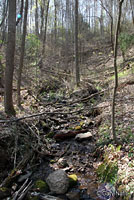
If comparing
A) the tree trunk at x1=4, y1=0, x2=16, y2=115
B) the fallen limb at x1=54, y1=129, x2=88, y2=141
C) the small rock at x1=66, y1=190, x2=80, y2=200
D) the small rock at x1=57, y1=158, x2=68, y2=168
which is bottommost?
the small rock at x1=66, y1=190, x2=80, y2=200

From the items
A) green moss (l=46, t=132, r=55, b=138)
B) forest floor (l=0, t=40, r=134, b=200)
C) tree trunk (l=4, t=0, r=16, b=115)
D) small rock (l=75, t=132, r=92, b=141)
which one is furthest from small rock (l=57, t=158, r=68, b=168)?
tree trunk (l=4, t=0, r=16, b=115)

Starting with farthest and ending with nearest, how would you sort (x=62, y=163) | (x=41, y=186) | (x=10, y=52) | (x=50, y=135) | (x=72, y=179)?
(x=10, y=52) → (x=50, y=135) → (x=62, y=163) → (x=72, y=179) → (x=41, y=186)

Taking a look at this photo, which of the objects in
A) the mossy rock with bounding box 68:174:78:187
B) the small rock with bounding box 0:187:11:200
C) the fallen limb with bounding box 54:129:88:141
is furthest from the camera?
the fallen limb with bounding box 54:129:88:141

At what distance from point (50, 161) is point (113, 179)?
202cm

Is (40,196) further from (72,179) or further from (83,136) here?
(83,136)

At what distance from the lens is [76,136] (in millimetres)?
6488

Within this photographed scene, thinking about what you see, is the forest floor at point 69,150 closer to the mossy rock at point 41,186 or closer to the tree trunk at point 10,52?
the mossy rock at point 41,186

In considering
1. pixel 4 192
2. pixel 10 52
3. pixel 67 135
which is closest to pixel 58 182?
pixel 4 192

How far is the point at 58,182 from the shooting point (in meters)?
4.10

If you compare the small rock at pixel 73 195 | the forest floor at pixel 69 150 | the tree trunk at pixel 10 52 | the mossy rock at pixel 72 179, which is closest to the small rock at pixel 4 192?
the forest floor at pixel 69 150

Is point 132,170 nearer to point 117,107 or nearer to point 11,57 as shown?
point 117,107

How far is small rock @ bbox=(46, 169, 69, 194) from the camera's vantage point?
13.1 feet

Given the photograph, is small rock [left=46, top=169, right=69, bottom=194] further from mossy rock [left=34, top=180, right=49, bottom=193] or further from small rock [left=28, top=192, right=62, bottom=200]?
small rock [left=28, top=192, right=62, bottom=200]

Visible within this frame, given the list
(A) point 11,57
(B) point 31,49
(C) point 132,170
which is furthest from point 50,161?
(B) point 31,49
